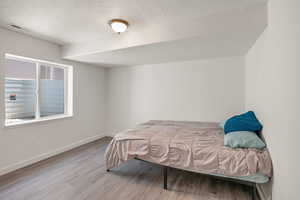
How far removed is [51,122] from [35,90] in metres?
0.74

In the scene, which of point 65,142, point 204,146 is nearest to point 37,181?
point 65,142

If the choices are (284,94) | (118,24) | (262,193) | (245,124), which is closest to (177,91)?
(245,124)

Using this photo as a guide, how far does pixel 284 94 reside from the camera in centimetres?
124

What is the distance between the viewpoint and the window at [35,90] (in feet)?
8.86

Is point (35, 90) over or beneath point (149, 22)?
beneath

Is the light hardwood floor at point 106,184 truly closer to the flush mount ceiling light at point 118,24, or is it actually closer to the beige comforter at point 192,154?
the beige comforter at point 192,154

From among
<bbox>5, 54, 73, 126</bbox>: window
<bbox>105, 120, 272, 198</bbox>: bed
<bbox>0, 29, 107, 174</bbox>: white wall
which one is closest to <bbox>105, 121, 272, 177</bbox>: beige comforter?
<bbox>105, 120, 272, 198</bbox>: bed

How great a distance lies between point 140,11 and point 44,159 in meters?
3.33

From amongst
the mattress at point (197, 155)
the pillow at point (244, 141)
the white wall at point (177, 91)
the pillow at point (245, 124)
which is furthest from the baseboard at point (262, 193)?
the white wall at point (177, 91)

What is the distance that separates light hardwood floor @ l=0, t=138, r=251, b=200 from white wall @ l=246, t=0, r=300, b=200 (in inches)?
32.4

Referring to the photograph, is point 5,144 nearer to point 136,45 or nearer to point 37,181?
point 37,181

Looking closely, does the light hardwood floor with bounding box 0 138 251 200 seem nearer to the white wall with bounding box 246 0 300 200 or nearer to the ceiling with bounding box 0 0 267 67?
the white wall with bounding box 246 0 300 200

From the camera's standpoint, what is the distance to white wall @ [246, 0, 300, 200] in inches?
41.3

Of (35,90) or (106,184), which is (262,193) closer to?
(106,184)
